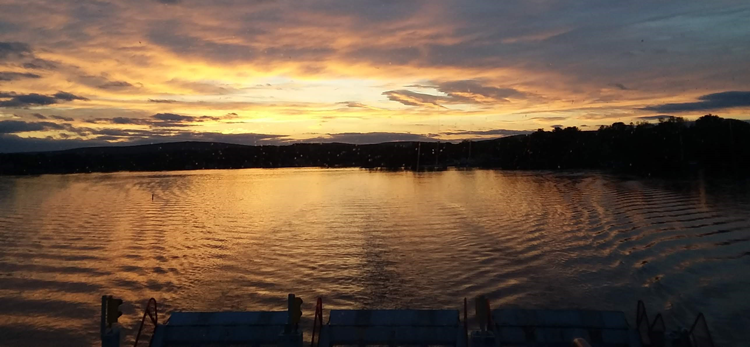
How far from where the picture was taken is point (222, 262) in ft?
56.3

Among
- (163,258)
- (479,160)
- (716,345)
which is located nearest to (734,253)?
(716,345)

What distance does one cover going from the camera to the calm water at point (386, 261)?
1212cm

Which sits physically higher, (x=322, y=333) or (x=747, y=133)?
(x=747, y=133)

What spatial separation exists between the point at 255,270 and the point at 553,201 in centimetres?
2260

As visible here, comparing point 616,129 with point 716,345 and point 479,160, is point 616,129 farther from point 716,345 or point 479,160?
point 716,345

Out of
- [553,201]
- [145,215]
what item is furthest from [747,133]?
[145,215]

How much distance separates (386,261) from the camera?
16.6 meters

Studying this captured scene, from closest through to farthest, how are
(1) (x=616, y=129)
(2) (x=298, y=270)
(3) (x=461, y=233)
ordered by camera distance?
(2) (x=298, y=270) < (3) (x=461, y=233) < (1) (x=616, y=129)

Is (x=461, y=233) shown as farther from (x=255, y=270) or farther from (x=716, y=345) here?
(x=716, y=345)

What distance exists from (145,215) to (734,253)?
28.2 meters

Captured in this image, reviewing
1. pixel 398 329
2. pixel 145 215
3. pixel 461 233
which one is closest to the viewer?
pixel 398 329

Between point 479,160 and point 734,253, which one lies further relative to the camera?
point 479,160

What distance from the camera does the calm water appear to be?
1212 cm

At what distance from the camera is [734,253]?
16.2 meters
